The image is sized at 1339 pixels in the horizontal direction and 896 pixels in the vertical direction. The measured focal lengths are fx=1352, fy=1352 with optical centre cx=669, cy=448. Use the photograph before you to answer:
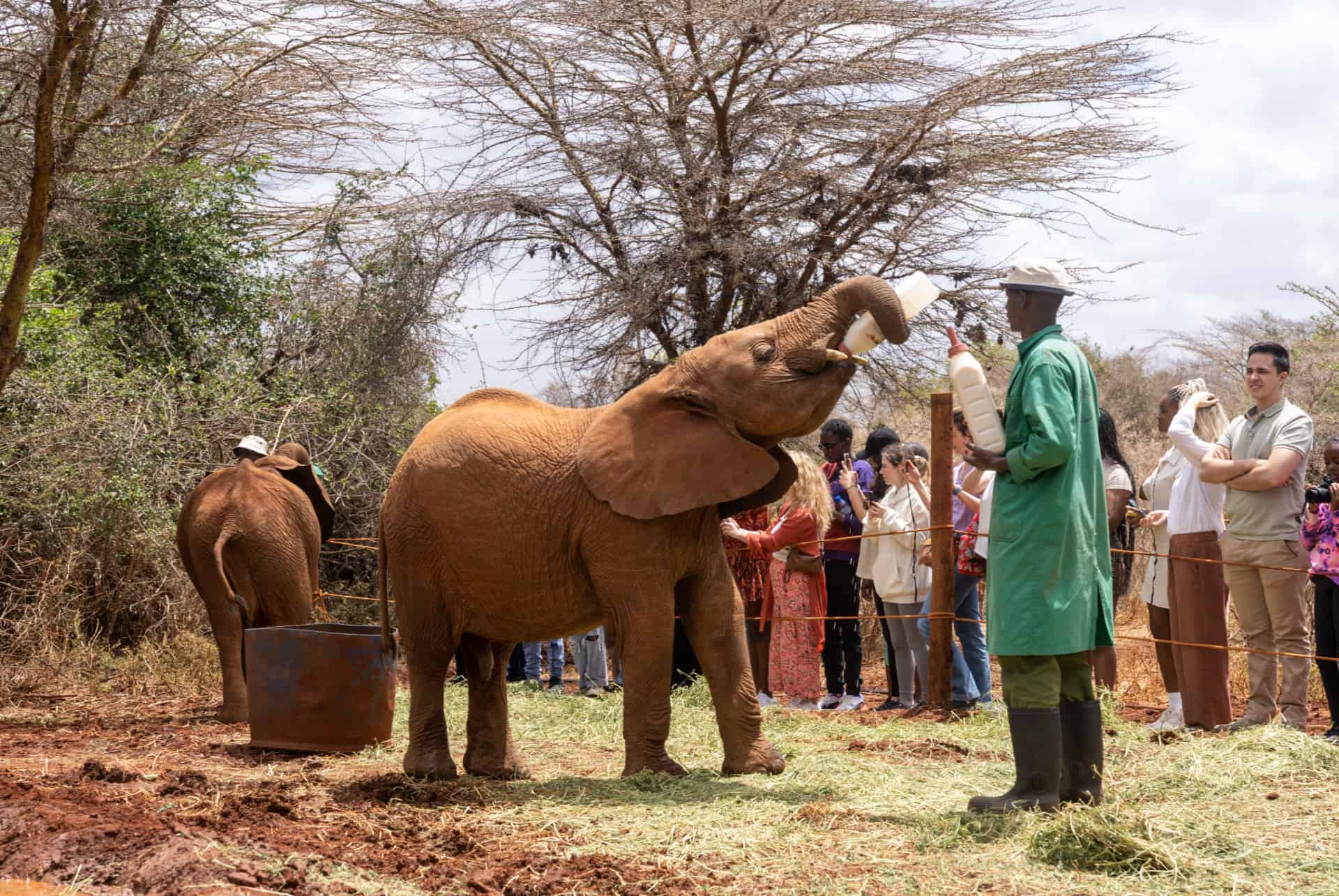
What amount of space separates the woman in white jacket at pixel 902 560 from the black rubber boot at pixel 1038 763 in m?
4.01

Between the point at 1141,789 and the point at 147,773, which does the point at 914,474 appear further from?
the point at 147,773

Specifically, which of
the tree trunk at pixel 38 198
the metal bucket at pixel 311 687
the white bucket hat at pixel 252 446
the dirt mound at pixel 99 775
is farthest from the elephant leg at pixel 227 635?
the dirt mound at pixel 99 775

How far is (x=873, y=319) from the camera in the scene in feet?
19.8

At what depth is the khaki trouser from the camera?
24.2 ft

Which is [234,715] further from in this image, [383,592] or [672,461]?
[672,461]

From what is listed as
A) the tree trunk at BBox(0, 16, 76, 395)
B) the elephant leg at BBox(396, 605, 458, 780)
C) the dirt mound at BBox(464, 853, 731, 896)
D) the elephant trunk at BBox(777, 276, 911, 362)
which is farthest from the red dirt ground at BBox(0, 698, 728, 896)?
the tree trunk at BBox(0, 16, 76, 395)

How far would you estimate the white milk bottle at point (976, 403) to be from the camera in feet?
17.3

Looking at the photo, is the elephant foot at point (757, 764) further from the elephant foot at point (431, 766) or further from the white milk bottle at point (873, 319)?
the white milk bottle at point (873, 319)

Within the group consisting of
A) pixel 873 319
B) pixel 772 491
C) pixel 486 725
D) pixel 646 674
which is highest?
pixel 873 319

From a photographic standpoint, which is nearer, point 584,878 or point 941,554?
point 584,878

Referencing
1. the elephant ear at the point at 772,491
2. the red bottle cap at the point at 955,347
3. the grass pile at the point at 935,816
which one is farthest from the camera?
the elephant ear at the point at 772,491

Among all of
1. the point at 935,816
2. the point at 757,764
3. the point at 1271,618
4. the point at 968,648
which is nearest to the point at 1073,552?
the point at 935,816

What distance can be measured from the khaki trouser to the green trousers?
2.63 m

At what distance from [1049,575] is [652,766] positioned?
2167mm
